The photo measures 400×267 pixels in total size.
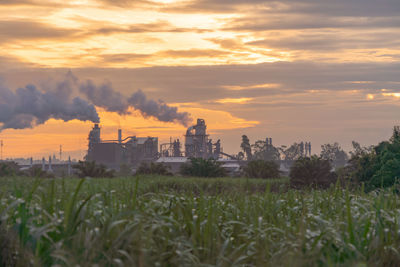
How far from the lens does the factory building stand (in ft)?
392

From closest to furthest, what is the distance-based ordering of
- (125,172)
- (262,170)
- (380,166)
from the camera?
(380,166) → (262,170) → (125,172)

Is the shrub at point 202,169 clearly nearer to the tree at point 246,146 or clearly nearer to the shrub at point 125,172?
the shrub at point 125,172

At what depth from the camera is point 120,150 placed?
4897 inches

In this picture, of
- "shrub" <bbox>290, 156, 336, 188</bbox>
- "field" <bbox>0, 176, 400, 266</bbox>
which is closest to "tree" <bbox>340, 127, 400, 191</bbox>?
"shrub" <bbox>290, 156, 336, 188</bbox>

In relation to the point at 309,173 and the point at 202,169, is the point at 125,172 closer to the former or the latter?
the point at 202,169

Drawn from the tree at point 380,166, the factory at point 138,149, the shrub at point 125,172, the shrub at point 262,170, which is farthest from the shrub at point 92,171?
the factory at point 138,149

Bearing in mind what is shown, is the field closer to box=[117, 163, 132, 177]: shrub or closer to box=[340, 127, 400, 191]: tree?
box=[340, 127, 400, 191]: tree

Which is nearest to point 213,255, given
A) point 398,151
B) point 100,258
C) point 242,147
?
point 100,258

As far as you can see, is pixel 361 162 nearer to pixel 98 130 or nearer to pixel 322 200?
pixel 322 200

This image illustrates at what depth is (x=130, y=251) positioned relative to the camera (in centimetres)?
573

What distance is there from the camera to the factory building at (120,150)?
11962 cm

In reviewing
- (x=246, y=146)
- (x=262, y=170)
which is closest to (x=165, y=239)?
(x=262, y=170)

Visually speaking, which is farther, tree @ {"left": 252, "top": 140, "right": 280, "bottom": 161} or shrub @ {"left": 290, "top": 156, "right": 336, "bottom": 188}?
tree @ {"left": 252, "top": 140, "right": 280, "bottom": 161}

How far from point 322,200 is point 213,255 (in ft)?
12.8
